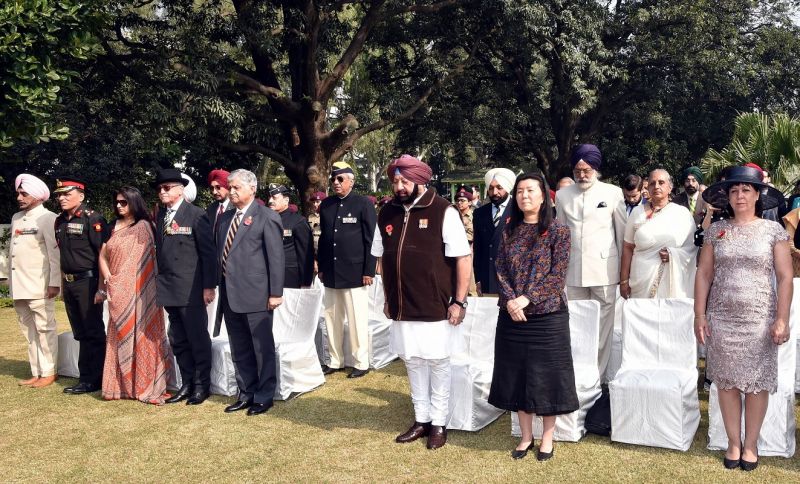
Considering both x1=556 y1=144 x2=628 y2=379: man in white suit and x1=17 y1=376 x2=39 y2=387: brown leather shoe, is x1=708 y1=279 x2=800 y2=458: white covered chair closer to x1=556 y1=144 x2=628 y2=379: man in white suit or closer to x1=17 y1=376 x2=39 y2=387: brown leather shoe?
x1=556 y1=144 x2=628 y2=379: man in white suit

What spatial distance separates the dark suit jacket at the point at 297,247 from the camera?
23.5 ft

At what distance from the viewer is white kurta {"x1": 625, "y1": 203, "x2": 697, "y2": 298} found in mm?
5516

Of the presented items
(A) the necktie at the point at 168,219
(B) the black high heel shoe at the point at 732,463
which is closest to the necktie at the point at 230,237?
(A) the necktie at the point at 168,219

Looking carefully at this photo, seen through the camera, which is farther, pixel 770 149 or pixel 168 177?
pixel 770 149

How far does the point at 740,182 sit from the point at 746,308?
719 mm

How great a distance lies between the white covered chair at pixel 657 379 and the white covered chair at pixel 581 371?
20 cm

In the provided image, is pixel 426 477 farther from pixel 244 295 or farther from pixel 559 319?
Answer: pixel 244 295

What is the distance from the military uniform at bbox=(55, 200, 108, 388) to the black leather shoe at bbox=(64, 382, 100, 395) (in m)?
0.02

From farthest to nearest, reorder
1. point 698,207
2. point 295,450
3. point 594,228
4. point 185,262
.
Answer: point 698,207 → point 185,262 → point 594,228 → point 295,450

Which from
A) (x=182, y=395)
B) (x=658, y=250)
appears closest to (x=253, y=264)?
(x=182, y=395)

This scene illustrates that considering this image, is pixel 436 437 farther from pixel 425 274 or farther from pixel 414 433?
pixel 425 274

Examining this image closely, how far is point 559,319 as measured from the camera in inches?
169

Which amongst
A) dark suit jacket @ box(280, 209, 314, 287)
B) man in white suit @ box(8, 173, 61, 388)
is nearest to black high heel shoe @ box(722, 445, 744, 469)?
dark suit jacket @ box(280, 209, 314, 287)

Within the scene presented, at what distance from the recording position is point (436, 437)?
15.4 feet
